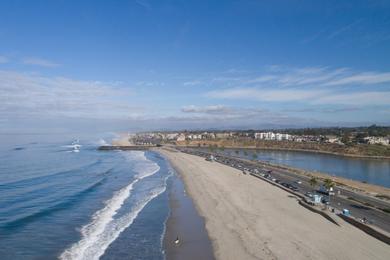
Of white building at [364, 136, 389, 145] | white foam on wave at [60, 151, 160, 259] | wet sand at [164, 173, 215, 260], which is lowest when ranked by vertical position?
wet sand at [164, 173, 215, 260]

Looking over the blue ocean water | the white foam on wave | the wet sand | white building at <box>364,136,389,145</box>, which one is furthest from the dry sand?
white building at <box>364,136,389,145</box>

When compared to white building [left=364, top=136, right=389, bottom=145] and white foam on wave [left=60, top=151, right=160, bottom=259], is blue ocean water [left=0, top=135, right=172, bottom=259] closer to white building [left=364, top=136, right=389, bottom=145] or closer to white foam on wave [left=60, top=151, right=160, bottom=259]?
white foam on wave [left=60, top=151, right=160, bottom=259]

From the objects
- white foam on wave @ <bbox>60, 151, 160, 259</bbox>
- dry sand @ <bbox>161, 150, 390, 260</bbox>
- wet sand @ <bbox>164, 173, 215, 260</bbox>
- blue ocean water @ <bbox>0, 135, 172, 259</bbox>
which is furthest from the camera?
blue ocean water @ <bbox>0, 135, 172, 259</bbox>

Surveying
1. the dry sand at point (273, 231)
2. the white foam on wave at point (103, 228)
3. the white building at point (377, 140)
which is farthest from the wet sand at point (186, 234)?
the white building at point (377, 140)

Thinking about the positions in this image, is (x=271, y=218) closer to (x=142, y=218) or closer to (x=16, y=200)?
(x=142, y=218)

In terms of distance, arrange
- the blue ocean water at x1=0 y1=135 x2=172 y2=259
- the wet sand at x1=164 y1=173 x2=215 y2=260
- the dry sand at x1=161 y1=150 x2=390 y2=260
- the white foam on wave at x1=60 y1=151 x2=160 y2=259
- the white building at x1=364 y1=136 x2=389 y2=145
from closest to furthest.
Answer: the dry sand at x1=161 y1=150 x2=390 y2=260
the white foam on wave at x1=60 y1=151 x2=160 y2=259
the wet sand at x1=164 y1=173 x2=215 y2=260
the blue ocean water at x1=0 y1=135 x2=172 y2=259
the white building at x1=364 y1=136 x2=389 y2=145

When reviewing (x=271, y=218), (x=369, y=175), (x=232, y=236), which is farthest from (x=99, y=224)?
(x=369, y=175)

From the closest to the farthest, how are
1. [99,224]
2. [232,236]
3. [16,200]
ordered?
[232,236]
[99,224]
[16,200]
